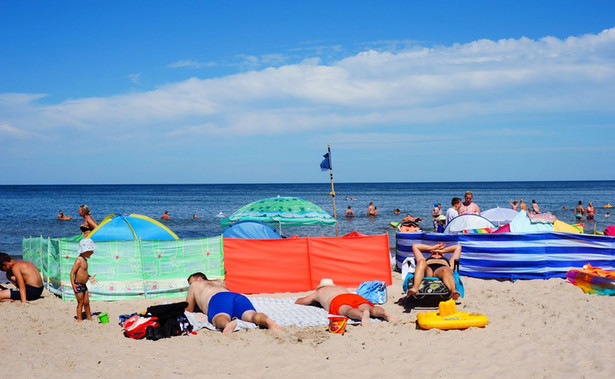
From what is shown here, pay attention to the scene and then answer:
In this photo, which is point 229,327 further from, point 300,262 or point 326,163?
point 326,163

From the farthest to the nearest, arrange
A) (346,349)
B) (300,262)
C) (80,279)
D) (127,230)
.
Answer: (127,230)
(300,262)
(80,279)
(346,349)

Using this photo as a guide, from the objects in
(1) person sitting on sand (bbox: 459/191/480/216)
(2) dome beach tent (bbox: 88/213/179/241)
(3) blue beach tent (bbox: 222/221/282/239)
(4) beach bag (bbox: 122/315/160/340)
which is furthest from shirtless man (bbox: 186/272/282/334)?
(1) person sitting on sand (bbox: 459/191/480/216)

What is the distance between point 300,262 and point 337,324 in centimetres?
352

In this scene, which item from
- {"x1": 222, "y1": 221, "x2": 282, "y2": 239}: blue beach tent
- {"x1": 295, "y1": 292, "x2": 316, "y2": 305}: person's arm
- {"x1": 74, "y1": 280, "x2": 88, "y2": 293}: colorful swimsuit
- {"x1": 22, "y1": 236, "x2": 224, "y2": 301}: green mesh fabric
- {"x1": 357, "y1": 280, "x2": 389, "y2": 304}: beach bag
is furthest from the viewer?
{"x1": 222, "y1": 221, "x2": 282, "y2": 239}: blue beach tent

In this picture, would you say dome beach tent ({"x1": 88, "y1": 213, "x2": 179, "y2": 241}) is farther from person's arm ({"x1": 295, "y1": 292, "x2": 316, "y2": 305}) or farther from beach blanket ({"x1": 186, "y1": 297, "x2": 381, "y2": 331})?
person's arm ({"x1": 295, "y1": 292, "x2": 316, "y2": 305})

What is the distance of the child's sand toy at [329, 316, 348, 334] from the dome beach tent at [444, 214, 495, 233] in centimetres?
564

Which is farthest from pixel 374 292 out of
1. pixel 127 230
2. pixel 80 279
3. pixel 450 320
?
pixel 127 230

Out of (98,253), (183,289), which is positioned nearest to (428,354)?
(183,289)

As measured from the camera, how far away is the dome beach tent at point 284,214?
13.7 meters

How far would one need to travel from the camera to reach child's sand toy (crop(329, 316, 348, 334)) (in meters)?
6.99

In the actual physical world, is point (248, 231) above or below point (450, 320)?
above

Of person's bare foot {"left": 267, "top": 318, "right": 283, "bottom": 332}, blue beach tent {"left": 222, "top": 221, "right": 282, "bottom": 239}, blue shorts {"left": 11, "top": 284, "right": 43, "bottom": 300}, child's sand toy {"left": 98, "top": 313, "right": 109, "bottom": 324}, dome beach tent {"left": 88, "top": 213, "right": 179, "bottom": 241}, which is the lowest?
person's bare foot {"left": 267, "top": 318, "right": 283, "bottom": 332}

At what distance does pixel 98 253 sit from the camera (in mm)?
9516

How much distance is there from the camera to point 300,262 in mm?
10461
